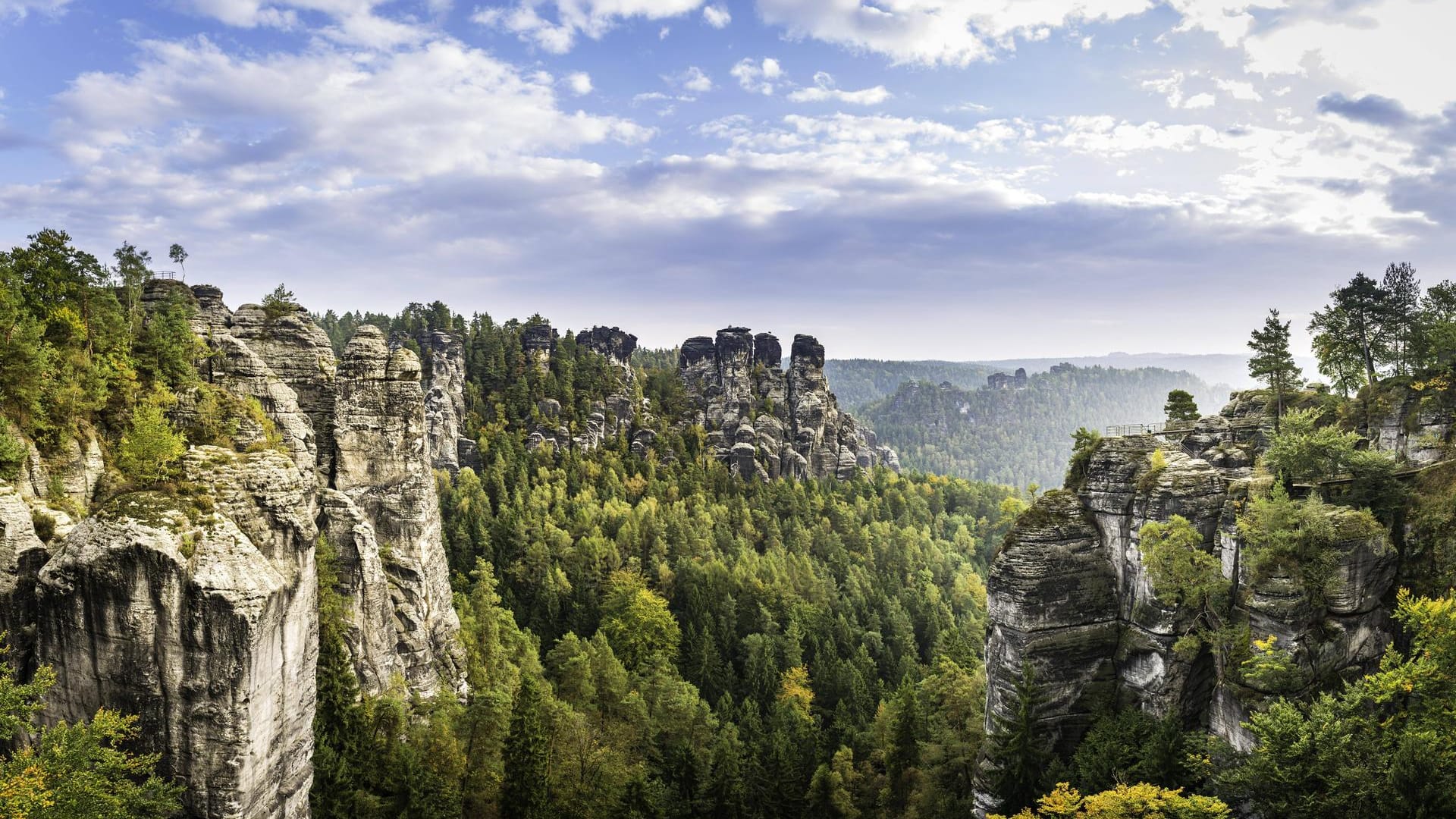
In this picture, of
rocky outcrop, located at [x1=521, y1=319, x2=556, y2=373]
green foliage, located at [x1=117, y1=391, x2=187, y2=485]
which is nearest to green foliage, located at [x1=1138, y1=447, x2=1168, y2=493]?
green foliage, located at [x1=117, y1=391, x2=187, y2=485]

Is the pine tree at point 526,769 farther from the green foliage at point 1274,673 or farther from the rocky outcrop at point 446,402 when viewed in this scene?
the rocky outcrop at point 446,402

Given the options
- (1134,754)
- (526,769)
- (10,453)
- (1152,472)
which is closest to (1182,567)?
(1152,472)

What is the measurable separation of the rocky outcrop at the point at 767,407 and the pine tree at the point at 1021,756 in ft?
250

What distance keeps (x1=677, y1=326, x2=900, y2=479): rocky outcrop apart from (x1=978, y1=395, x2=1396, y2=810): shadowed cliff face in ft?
243

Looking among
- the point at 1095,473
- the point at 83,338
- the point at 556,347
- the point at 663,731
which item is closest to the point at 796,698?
the point at 663,731

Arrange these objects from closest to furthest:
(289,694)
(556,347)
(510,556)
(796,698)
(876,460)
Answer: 1. (289,694)
2. (796,698)
3. (510,556)
4. (556,347)
5. (876,460)

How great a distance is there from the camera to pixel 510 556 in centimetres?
7569

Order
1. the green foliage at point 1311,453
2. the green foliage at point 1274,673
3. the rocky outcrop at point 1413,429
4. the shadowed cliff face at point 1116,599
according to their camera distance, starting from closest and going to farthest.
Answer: the green foliage at point 1274,673
the green foliage at point 1311,453
the shadowed cliff face at point 1116,599
the rocky outcrop at point 1413,429

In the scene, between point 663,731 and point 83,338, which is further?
point 663,731

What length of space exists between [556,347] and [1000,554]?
330ft

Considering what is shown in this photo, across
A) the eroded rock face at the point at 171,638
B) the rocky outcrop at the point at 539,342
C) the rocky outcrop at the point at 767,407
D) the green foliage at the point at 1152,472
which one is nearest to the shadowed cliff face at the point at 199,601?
the eroded rock face at the point at 171,638

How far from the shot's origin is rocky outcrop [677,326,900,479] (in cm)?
11625

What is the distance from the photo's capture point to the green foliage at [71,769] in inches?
731

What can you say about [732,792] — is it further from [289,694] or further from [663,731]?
[289,694]
